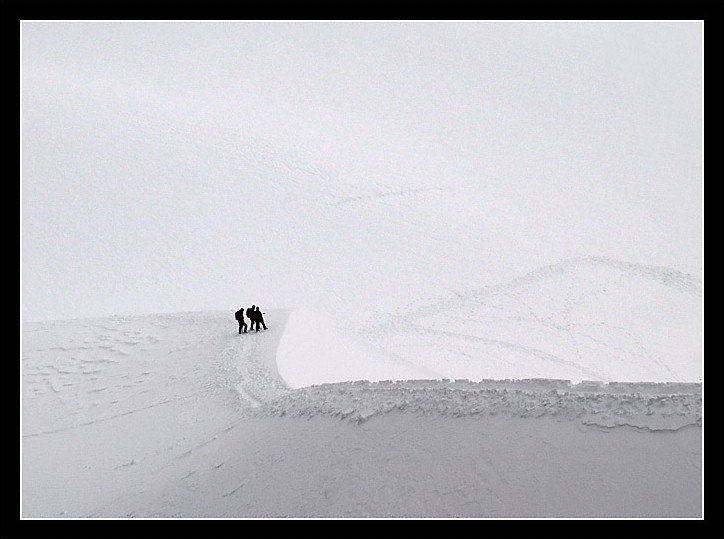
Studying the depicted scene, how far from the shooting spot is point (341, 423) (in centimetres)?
694

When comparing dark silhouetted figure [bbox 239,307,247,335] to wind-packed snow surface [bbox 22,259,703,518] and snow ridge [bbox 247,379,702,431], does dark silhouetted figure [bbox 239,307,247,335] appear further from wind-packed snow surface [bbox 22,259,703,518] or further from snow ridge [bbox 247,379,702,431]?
snow ridge [bbox 247,379,702,431]

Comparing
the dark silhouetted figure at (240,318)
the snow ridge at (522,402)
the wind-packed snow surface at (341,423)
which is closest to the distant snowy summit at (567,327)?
the wind-packed snow surface at (341,423)

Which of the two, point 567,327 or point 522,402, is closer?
point 522,402

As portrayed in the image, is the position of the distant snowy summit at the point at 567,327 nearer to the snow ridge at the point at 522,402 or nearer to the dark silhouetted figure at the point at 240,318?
the dark silhouetted figure at the point at 240,318

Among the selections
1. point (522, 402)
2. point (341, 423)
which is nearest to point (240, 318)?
point (341, 423)

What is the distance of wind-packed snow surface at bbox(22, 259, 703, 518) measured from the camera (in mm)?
5324

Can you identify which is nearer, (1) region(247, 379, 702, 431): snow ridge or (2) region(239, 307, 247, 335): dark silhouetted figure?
(1) region(247, 379, 702, 431): snow ridge

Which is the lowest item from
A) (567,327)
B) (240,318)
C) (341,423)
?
(341,423)

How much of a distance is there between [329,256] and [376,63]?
21.2 m

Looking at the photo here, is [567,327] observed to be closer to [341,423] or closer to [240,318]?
[240,318]

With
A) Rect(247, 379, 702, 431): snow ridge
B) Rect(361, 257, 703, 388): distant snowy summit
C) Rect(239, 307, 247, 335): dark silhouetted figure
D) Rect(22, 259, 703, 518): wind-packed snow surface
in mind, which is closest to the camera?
Rect(22, 259, 703, 518): wind-packed snow surface

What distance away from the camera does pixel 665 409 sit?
5703 mm

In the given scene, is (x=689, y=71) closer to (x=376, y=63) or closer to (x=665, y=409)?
(x=376, y=63)

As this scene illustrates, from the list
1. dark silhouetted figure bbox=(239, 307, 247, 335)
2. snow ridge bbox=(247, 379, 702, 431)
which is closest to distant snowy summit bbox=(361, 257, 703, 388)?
dark silhouetted figure bbox=(239, 307, 247, 335)
